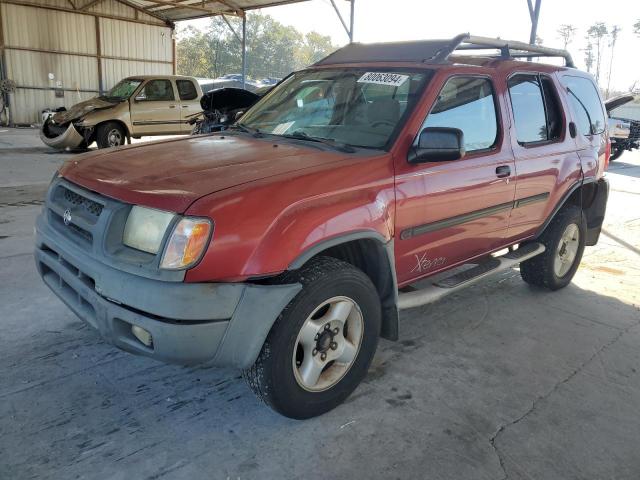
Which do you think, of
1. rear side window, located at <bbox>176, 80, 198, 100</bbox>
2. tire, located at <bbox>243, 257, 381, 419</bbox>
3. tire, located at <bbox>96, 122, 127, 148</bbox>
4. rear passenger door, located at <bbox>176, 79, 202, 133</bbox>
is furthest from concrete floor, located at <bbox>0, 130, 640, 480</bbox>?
rear side window, located at <bbox>176, 80, 198, 100</bbox>

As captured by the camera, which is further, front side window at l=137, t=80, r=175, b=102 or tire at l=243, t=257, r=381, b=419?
front side window at l=137, t=80, r=175, b=102

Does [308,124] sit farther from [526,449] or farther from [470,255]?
[526,449]

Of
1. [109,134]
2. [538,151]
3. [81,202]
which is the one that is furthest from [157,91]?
[81,202]

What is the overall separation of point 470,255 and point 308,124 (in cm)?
145

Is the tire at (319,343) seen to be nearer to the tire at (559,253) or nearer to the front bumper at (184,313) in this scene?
the front bumper at (184,313)

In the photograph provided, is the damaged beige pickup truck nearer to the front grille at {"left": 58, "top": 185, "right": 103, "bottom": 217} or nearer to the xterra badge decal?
the front grille at {"left": 58, "top": 185, "right": 103, "bottom": 217}

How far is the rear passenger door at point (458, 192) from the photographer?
317cm

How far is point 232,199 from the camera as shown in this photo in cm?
239

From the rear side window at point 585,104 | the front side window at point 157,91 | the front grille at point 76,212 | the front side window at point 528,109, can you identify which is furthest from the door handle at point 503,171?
the front side window at point 157,91

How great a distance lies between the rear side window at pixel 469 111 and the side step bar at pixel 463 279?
2.86 ft

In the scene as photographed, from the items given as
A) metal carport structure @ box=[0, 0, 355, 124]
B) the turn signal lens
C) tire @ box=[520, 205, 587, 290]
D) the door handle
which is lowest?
tire @ box=[520, 205, 587, 290]

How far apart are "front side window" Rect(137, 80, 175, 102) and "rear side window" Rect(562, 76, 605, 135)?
1092 centimetres

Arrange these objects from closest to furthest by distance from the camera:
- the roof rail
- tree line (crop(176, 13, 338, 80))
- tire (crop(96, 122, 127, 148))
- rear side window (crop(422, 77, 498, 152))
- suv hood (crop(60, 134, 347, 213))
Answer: suv hood (crop(60, 134, 347, 213)), rear side window (crop(422, 77, 498, 152)), the roof rail, tire (crop(96, 122, 127, 148)), tree line (crop(176, 13, 338, 80))

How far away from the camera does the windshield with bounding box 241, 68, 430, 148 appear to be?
3.28 m
